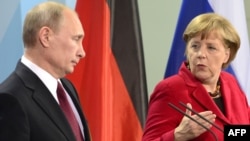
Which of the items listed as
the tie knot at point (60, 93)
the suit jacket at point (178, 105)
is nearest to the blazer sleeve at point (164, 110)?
the suit jacket at point (178, 105)

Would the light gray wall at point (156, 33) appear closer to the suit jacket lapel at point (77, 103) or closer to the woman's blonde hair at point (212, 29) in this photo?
the woman's blonde hair at point (212, 29)

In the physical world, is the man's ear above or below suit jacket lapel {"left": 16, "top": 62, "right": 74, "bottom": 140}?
above

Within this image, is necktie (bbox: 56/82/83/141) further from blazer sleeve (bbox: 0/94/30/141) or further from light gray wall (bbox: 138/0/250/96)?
light gray wall (bbox: 138/0/250/96)

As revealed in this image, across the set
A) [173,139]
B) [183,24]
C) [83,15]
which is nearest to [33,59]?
[173,139]

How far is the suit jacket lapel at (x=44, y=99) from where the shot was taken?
1.56 meters

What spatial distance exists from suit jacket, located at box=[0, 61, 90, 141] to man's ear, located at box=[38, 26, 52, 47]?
3.4 inches

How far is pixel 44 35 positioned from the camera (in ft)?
5.24

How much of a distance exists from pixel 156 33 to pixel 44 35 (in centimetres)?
166

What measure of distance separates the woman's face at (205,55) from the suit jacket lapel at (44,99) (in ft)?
2.29

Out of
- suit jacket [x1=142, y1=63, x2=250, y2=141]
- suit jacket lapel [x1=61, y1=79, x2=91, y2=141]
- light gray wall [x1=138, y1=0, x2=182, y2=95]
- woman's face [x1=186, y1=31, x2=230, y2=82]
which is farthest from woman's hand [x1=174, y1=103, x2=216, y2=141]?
light gray wall [x1=138, y1=0, x2=182, y2=95]

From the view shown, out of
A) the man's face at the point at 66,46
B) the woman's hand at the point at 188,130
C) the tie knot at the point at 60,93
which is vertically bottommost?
the woman's hand at the point at 188,130

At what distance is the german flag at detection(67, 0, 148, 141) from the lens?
260 centimetres

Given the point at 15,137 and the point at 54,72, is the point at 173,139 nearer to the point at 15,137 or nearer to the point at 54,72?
the point at 54,72

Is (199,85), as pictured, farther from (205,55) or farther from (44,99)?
(44,99)
